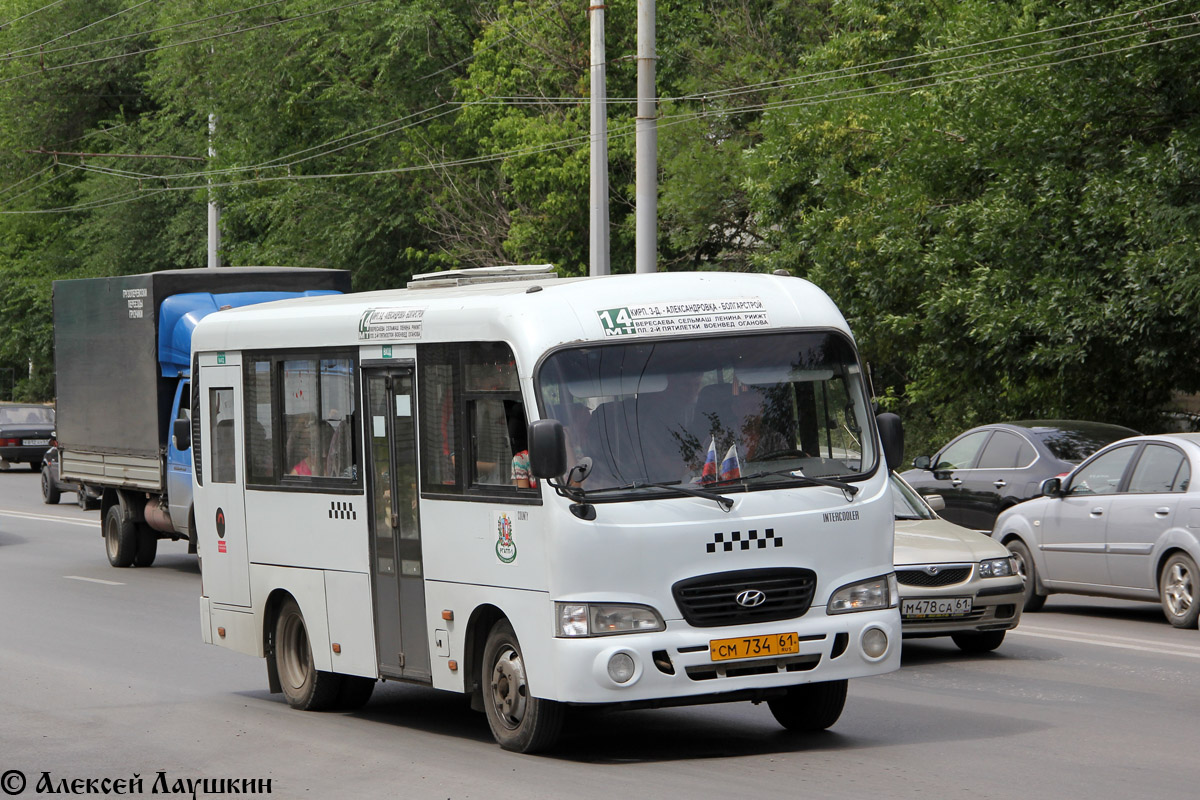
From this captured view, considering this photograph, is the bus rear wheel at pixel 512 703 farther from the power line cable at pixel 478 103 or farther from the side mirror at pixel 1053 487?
the power line cable at pixel 478 103

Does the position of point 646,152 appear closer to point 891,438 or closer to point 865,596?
point 891,438

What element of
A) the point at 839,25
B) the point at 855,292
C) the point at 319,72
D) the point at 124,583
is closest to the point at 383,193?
the point at 319,72

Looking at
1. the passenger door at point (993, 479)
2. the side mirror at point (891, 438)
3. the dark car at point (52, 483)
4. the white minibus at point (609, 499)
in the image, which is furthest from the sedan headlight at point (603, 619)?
the dark car at point (52, 483)

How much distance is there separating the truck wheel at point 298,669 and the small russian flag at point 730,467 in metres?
3.36

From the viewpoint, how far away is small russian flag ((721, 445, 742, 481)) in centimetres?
Result: 895

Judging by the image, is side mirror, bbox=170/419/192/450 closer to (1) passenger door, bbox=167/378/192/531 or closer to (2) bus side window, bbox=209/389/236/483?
(1) passenger door, bbox=167/378/192/531

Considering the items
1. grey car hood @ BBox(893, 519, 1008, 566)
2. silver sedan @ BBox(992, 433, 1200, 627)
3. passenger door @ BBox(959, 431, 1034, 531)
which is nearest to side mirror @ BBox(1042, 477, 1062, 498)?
silver sedan @ BBox(992, 433, 1200, 627)

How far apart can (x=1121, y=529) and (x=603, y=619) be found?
309 inches

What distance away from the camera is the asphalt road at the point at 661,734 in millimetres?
8266

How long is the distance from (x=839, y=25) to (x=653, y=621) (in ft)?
95.0

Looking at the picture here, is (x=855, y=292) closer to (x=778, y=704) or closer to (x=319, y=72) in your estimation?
(x=778, y=704)

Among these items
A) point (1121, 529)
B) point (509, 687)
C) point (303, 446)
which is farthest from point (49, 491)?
point (509, 687)

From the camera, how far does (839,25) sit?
118ft

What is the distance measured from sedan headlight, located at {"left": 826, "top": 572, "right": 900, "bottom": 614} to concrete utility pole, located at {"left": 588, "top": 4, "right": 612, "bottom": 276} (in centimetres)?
1642
